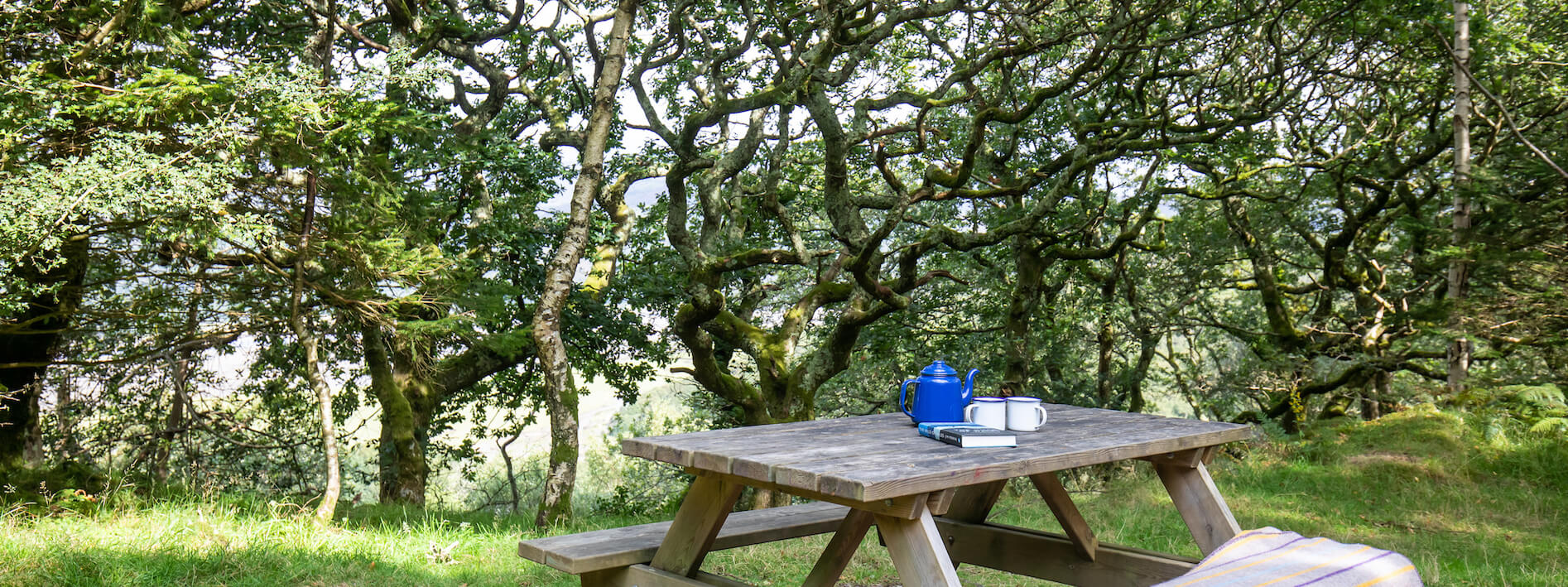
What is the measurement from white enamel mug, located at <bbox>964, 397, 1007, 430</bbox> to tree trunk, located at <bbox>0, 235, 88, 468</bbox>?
232 inches

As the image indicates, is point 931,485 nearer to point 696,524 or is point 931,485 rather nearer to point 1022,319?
point 696,524

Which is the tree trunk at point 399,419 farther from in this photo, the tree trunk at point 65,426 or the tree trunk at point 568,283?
the tree trunk at point 65,426

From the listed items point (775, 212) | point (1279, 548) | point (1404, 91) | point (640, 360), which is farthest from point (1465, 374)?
point (640, 360)

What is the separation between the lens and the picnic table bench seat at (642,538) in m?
3.01

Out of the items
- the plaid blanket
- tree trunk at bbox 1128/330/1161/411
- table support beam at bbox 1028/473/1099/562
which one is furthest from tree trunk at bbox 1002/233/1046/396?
the plaid blanket

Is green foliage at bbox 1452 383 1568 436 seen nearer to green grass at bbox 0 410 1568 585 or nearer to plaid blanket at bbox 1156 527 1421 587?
green grass at bbox 0 410 1568 585

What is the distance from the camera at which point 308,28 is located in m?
8.45

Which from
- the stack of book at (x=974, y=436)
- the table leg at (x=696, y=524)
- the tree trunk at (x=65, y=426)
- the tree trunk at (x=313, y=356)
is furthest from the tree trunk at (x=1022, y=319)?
the tree trunk at (x=65, y=426)

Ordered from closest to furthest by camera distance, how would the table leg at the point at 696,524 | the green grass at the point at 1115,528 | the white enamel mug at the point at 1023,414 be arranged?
1. the table leg at the point at 696,524
2. the white enamel mug at the point at 1023,414
3. the green grass at the point at 1115,528

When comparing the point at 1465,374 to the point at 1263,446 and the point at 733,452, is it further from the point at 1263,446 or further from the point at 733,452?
the point at 733,452

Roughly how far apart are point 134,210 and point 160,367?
2.64 m

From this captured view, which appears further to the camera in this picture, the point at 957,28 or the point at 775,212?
the point at 957,28

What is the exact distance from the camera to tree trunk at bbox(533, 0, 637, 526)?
679 cm

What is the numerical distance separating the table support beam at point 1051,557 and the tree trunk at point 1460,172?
4.40 m
